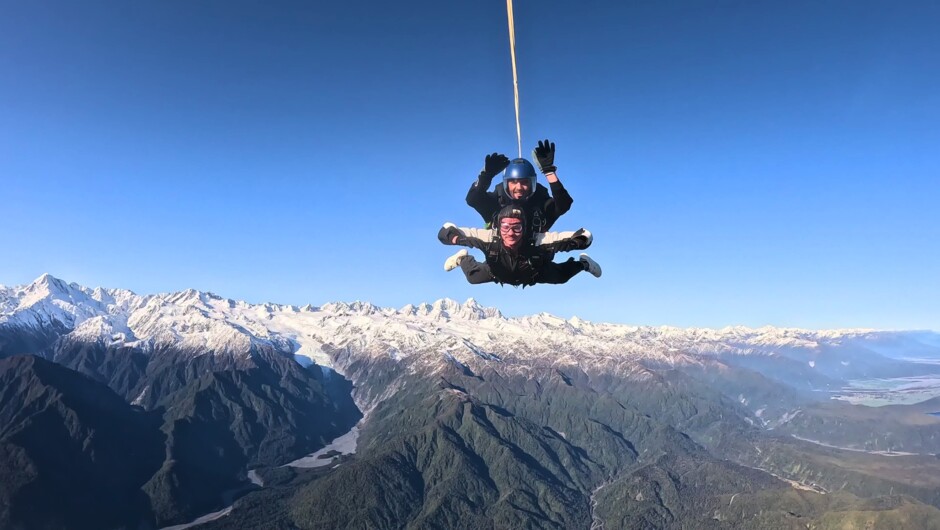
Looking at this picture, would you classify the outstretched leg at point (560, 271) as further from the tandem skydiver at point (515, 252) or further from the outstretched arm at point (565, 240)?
the outstretched arm at point (565, 240)

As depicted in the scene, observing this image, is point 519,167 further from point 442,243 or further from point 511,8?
point 511,8

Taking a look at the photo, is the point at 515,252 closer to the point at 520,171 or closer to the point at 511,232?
the point at 511,232

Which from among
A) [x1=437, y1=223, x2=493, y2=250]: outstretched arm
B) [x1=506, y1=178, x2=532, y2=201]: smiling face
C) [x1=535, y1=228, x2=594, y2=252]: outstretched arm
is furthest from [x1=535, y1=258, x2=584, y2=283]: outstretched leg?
[x1=506, y1=178, x2=532, y2=201]: smiling face

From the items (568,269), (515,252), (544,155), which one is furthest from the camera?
(568,269)

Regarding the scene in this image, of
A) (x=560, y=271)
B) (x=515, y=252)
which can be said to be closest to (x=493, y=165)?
(x=515, y=252)

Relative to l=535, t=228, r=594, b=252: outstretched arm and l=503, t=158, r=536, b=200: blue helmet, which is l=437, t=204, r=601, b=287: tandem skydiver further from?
l=503, t=158, r=536, b=200: blue helmet

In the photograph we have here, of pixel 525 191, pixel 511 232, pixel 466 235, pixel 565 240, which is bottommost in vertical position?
pixel 565 240
